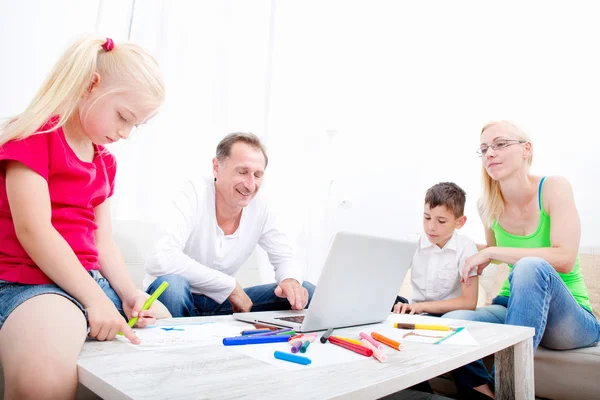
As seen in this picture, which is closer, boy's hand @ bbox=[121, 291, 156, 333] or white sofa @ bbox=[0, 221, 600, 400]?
boy's hand @ bbox=[121, 291, 156, 333]

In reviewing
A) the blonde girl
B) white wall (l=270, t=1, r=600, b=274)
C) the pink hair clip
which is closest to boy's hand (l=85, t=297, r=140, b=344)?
the blonde girl

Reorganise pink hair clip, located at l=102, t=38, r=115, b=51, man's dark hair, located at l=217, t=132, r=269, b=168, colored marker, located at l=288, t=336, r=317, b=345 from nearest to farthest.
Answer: colored marker, located at l=288, t=336, r=317, b=345 → pink hair clip, located at l=102, t=38, r=115, b=51 → man's dark hair, located at l=217, t=132, r=269, b=168

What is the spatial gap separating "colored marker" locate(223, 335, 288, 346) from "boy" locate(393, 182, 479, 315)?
102cm

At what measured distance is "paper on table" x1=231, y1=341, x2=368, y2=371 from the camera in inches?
25.2

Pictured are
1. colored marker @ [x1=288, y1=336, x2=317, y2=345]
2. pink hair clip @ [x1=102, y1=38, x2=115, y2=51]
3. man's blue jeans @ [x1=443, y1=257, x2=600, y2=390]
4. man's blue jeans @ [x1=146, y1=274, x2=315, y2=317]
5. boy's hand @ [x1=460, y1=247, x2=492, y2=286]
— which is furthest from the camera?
boy's hand @ [x1=460, y1=247, x2=492, y2=286]

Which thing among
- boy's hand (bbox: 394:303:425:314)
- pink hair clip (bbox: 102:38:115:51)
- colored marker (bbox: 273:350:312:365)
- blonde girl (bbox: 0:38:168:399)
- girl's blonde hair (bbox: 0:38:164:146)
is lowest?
boy's hand (bbox: 394:303:425:314)

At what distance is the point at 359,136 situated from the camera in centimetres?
294

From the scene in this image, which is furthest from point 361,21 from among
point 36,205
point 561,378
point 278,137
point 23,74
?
point 36,205

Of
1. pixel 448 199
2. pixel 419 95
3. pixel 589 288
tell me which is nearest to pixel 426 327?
pixel 448 199

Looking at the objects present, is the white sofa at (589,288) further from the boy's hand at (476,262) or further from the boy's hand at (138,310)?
the boy's hand at (138,310)

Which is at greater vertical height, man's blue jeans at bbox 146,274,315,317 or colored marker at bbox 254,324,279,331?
colored marker at bbox 254,324,279,331

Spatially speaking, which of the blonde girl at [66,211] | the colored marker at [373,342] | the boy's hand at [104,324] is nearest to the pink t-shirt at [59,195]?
the blonde girl at [66,211]

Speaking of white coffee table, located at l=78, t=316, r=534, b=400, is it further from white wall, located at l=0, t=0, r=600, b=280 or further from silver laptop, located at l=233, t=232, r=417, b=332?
white wall, located at l=0, t=0, r=600, b=280

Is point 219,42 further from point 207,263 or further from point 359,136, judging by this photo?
point 207,263
